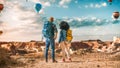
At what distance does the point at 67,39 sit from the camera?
1856 centimetres

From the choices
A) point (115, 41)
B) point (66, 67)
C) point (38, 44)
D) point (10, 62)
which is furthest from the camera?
point (38, 44)

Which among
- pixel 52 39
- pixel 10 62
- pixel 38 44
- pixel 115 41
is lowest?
pixel 38 44

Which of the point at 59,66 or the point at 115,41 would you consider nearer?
the point at 59,66

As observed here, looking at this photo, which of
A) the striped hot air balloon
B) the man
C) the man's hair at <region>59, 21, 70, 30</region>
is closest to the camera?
the man

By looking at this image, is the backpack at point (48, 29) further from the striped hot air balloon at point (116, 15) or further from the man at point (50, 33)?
the striped hot air balloon at point (116, 15)

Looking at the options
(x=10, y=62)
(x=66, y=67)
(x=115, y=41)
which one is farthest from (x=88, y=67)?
(x=115, y=41)

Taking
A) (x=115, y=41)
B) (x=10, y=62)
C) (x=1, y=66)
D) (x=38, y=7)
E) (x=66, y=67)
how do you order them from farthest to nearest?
1. (x=115, y=41)
2. (x=38, y=7)
3. (x=10, y=62)
4. (x=1, y=66)
5. (x=66, y=67)

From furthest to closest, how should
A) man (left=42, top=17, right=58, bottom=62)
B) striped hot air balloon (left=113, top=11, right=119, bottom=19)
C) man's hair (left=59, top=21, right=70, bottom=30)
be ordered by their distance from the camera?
striped hot air balloon (left=113, top=11, right=119, bottom=19)
man's hair (left=59, top=21, right=70, bottom=30)
man (left=42, top=17, right=58, bottom=62)

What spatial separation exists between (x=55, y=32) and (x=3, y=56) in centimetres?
322

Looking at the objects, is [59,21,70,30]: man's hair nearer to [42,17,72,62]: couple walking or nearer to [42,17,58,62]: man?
[42,17,72,62]: couple walking

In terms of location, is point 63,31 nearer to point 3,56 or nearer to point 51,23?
point 51,23

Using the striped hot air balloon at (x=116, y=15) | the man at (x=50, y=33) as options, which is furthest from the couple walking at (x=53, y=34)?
the striped hot air balloon at (x=116, y=15)

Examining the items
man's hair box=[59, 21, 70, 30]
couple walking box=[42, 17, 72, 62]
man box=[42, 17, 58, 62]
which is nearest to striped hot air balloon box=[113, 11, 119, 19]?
couple walking box=[42, 17, 72, 62]

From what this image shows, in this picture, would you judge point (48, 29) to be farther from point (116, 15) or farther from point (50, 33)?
point (116, 15)
